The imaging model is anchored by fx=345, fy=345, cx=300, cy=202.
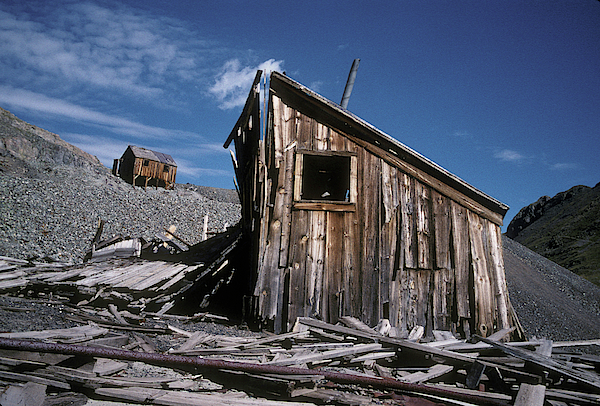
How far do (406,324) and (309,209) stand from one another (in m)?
2.98

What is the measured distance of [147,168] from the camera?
4094 centimetres

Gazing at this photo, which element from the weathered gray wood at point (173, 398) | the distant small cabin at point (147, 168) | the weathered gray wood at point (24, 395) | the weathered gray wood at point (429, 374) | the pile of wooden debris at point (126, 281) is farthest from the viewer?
the distant small cabin at point (147, 168)

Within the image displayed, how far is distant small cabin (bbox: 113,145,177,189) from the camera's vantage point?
4059 centimetres

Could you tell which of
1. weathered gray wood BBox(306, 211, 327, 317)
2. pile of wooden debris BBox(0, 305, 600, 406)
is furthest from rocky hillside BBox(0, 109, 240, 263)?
pile of wooden debris BBox(0, 305, 600, 406)

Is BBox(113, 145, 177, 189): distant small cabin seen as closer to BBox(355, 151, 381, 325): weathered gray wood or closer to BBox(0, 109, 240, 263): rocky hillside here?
BBox(0, 109, 240, 263): rocky hillside

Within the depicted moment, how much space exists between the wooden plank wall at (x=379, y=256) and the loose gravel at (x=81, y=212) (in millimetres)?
16644

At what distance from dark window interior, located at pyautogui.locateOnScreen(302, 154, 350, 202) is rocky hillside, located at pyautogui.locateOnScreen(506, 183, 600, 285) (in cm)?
4600

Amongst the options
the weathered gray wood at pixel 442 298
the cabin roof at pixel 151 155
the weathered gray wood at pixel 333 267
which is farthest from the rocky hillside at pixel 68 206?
the weathered gray wood at pixel 442 298

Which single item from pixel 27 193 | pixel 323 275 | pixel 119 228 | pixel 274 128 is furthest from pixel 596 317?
pixel 27 193

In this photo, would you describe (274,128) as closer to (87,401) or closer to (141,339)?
Answer: (141,339)

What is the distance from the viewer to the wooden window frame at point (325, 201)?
7.10 m

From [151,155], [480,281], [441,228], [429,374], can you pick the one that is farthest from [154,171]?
[429,374]

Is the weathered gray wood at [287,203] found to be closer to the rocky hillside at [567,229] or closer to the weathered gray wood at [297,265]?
the weathered gray wood at [297,265]

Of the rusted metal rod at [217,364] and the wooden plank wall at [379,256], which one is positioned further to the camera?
the wooden plank wall at [379,256]
